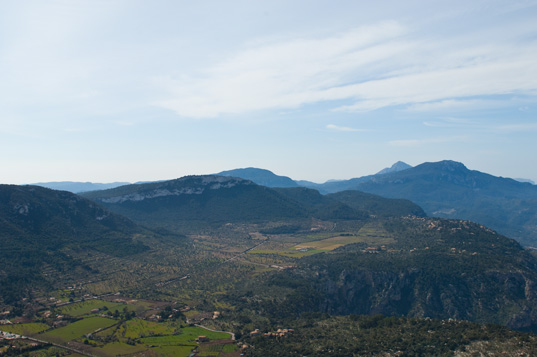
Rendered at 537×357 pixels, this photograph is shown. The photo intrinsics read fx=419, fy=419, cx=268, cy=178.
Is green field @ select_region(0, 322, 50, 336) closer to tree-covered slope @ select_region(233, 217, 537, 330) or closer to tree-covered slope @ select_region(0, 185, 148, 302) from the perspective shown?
tree-covered slope @ select_region(0, 185, 148, 302)

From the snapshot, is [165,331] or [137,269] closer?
[165,331]

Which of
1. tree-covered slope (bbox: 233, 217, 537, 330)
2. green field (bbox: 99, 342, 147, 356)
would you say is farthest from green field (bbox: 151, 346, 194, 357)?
tree-covered slope (bbox: 233, 217, 537, 330)

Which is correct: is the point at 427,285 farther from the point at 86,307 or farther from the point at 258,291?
the point at 86,307

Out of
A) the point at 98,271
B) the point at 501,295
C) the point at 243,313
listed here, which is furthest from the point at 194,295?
the point at 501,295

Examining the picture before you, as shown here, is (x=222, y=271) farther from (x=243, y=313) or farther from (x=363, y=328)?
(x=363, y=328)

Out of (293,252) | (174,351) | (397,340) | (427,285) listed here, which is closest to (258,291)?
(174,351)

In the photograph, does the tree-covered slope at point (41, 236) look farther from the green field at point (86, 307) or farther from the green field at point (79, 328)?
the green field at point (79, 328)
